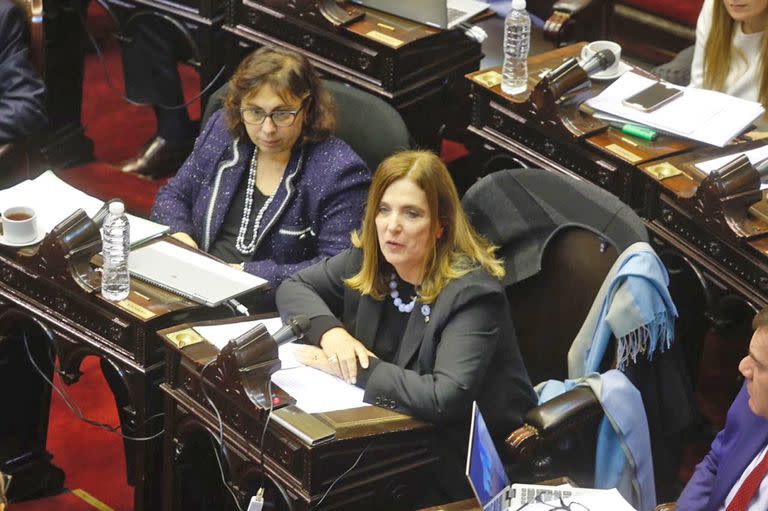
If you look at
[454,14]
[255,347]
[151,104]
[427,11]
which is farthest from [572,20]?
[255,347]

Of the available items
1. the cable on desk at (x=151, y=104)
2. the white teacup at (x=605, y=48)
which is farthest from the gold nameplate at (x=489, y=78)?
the cable on desk at (x=151, y=104)

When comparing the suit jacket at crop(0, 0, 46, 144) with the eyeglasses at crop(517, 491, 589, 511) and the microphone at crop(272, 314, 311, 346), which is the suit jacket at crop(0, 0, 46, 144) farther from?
the eyeglasses at crop(517, 491, 589, 511)

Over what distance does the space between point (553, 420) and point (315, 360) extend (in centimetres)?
50

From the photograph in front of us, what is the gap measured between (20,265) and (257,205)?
0.64m

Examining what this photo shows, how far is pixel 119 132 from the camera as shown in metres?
5.38

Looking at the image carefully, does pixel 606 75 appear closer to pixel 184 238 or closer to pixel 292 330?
pixel 184 238

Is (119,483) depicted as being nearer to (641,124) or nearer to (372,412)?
(372,412)

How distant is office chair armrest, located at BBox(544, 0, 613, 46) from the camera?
14.6ft

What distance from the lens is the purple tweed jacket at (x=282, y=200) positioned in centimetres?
348

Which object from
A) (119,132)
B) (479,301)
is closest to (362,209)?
(479,301)

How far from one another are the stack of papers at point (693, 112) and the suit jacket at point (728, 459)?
1061 millimetres

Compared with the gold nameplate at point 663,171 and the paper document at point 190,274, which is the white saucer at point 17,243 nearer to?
the paper document at point 190,274

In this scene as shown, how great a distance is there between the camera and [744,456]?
102 inches

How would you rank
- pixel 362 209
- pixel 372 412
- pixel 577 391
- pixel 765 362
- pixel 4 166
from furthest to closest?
pixel 4 166, pixel 362 209, pixel 577 391, pixel 372 412, pixel 765 362
